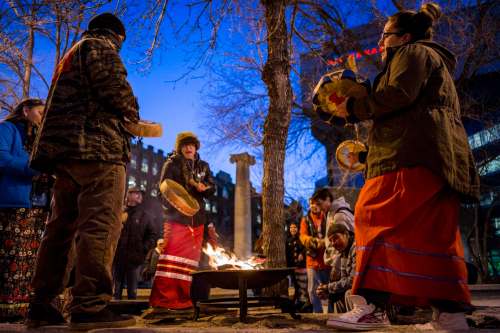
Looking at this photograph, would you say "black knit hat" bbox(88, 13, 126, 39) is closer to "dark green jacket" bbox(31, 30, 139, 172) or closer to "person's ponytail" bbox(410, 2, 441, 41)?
"dark green jacket" bbox(31, 30, 139, 172)

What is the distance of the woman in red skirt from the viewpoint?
5.54 m

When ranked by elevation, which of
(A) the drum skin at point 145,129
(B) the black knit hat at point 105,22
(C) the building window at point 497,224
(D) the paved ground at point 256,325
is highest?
(C) the building window at point 497,224

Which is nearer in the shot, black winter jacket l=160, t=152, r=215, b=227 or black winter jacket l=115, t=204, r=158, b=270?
black winter jacket l=160, t=152, r=215, b=227

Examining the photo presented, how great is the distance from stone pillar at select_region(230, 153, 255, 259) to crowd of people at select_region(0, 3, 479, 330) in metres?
16.9

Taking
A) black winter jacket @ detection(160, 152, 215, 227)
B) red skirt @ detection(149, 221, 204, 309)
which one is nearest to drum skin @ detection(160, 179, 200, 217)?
black winter jacket @ detection(160, 152, 215, 227)

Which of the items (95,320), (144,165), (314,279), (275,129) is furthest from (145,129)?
(144,165)

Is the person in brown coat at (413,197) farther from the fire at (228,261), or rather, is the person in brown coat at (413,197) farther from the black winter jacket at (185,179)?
the black winter jacket at (185,179)

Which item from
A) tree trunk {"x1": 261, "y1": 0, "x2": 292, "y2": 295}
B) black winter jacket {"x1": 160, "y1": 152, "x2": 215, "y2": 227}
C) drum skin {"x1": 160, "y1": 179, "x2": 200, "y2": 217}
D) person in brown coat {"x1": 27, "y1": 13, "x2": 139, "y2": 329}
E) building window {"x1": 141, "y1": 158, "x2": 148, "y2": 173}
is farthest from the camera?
building window {"x1": 141, "y1": 158, "x2": 148, "y2": 173}

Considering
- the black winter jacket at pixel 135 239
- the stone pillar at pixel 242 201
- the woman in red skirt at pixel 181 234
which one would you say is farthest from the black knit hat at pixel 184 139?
the stone pillar at pixel 242 201

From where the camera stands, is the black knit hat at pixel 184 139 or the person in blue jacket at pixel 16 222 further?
the black knit hat at pixel 184 139

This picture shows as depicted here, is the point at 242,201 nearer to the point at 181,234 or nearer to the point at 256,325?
the point at 181,234

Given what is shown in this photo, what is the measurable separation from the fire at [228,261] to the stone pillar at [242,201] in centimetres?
1548

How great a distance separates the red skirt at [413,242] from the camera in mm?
2730

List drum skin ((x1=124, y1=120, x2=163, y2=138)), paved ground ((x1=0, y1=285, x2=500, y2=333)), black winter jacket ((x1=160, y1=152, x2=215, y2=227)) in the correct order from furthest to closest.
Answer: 1. black winter jacket ((x1=160, y1=152, x2=215, y2=227))
2. drum skin ((x1=124, y1=120, x2=163, y2=138))
3. paved ground ((x1=0, y1=285, x2=500, y2=333))
